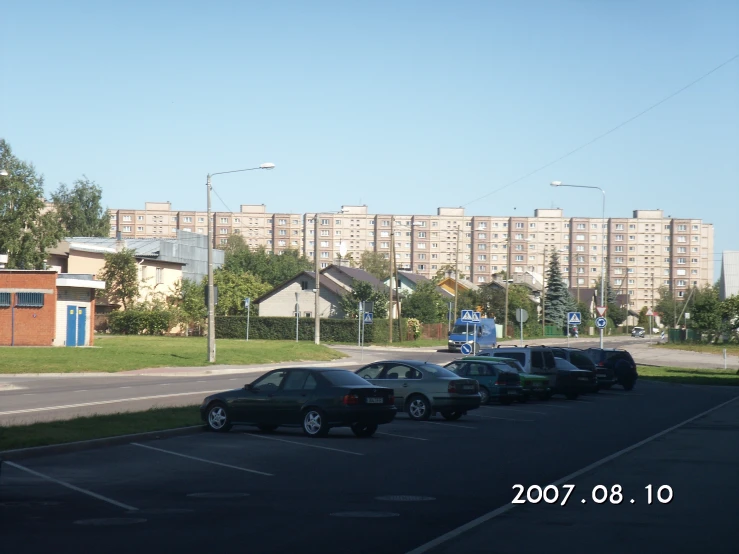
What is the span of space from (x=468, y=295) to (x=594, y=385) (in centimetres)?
7371

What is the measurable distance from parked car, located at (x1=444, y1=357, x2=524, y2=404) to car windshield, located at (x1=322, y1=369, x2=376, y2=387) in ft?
28.5

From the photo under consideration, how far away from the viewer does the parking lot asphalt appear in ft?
30.0

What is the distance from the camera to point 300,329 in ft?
269

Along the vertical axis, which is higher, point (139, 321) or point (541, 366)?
point (139, 321)

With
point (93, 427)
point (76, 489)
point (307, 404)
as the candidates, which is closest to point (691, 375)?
point (307, 404)

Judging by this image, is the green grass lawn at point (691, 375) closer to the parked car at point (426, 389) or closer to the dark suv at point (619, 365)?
the dark suv at point (619, 365)

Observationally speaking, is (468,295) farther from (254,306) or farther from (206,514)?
(206,514)

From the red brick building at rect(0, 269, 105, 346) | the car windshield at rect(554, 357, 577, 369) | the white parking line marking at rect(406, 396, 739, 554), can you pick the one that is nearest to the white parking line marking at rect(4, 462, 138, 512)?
the white parking line marking at rect(406, 396, 739, 554)

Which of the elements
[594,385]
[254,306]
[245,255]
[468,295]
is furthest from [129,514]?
[245,255]

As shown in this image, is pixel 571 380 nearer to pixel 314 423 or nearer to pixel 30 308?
pixel 314 423

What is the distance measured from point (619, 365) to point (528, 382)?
963 centimetres

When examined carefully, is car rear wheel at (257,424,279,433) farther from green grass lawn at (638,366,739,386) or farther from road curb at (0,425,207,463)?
green grass lawn at (638,366,739,386)

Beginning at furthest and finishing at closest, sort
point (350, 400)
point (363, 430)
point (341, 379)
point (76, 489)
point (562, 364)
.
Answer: point (562, 364) → point (363, 430) → point (341, 379) → point (350, 400) → point (76, 489)

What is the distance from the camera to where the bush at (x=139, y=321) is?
76.9 m
